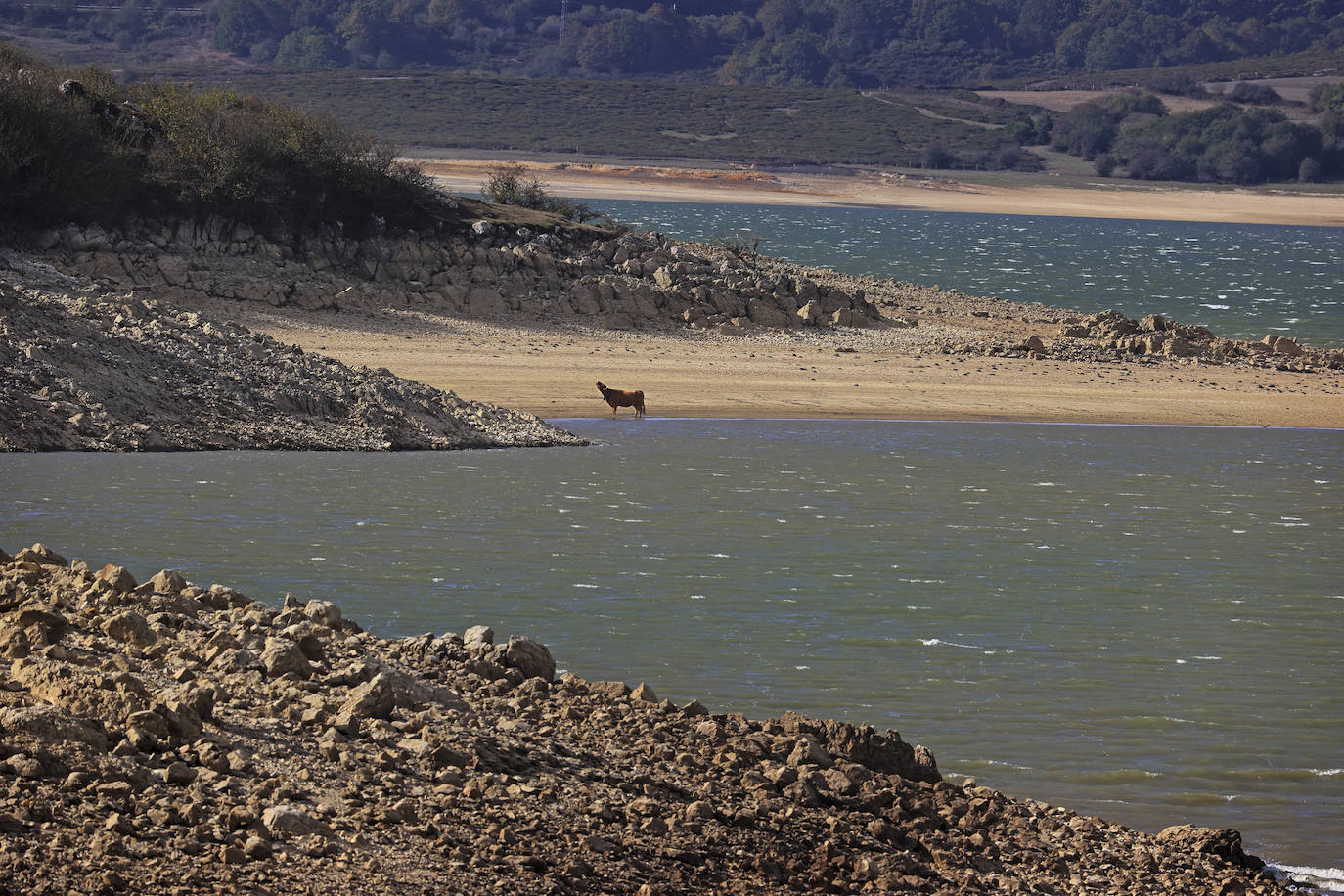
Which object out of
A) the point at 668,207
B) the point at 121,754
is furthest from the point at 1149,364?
the point at 668,207

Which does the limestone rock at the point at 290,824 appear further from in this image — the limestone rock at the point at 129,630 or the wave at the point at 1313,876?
the wave at the point at 1313,876

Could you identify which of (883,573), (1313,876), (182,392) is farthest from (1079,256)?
(1313,876)

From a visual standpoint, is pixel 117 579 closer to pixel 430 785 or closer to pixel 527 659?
pixel 527 659

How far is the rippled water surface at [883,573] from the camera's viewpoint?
9.57 meters

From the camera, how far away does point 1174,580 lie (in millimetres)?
13906

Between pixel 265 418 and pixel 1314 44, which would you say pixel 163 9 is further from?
pixel 265 418

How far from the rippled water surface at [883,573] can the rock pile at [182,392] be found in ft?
1.65

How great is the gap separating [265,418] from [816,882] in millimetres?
13003

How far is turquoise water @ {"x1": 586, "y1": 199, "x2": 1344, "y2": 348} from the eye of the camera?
41.9 m

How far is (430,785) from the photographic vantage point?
6.64m

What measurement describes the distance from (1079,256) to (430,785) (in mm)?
60588

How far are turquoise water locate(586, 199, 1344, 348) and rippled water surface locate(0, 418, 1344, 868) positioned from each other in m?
19.2

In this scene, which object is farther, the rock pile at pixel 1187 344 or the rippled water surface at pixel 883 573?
the rock pile at pixel 1187 344

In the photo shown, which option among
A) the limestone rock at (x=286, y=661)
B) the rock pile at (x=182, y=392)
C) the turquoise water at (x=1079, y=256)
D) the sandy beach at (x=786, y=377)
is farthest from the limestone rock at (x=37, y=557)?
the turquoise water at (x=1079, y=256)
